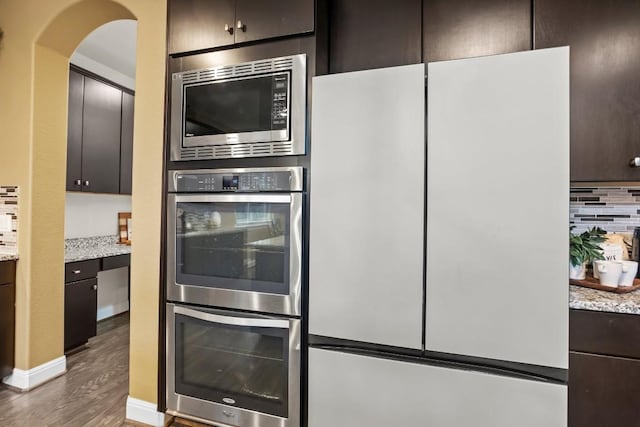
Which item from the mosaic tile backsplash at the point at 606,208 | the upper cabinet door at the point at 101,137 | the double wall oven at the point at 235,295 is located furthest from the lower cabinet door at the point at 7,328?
the mosaic tile backsplash at the point at 606,208

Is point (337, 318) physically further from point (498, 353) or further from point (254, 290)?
point (498, 353)

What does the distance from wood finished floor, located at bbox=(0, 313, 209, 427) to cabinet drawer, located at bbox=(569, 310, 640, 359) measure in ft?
6.64

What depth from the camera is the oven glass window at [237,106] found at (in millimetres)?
1674

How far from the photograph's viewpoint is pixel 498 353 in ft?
4.02

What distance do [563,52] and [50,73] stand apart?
10.5ft

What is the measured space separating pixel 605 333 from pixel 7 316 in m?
3.52

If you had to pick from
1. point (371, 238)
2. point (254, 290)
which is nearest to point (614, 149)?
point (371, 238)

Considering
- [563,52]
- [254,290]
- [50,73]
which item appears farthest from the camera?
[50,73]

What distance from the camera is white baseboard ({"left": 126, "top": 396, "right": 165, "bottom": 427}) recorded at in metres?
2.01

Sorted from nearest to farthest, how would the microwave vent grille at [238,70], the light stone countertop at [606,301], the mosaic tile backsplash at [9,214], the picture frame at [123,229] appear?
the light stone countertop at [606,301] → the microwave vent grille at [238,70] → the mosaic tile backsplash at [9,214] → the picture frame at [123,229]

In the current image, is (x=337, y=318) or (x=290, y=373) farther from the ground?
(x=337, y=318)

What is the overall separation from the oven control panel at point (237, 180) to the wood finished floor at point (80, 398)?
1.40m

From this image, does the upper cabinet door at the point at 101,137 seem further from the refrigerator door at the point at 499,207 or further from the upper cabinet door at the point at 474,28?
the refrigerator door at the point at 499,207

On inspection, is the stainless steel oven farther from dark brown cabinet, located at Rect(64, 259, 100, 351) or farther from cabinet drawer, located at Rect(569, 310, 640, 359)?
dark brown cabinet, located at Rect(64, 259, 100, 351)
